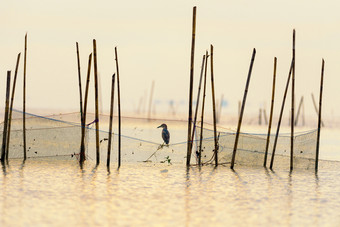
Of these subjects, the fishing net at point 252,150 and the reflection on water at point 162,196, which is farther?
the fishing net at point 252,150

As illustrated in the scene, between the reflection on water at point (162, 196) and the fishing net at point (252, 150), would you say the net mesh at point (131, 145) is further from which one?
the reflection on water at point (162, 196)

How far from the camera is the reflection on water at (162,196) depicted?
7.89 m

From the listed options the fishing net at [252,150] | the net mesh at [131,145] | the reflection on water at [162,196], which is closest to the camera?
the reflection on water at [162,196]

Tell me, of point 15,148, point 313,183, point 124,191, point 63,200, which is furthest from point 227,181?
point 15,148

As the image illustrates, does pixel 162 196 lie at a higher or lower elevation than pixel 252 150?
lower

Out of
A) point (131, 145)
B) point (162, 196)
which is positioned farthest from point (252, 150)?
point (162, 196)

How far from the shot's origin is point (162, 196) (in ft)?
31.7

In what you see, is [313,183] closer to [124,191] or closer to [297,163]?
[297,163]

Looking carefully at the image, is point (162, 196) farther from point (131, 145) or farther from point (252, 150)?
point (252, 150)

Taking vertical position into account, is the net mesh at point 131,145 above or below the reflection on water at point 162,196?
above

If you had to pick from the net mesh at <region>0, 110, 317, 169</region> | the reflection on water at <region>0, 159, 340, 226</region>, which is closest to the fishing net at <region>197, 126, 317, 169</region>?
the net mesh at <region>0, 110, 317, 169</region>

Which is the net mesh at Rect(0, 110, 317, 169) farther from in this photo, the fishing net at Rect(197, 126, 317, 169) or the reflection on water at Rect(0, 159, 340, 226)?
the reflection on water at Rect(0, 159, 340, 226)

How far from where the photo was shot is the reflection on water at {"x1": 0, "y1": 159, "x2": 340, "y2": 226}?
7.89 metres

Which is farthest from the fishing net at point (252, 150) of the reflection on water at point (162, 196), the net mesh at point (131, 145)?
the reflection on water at point (162, 196)
